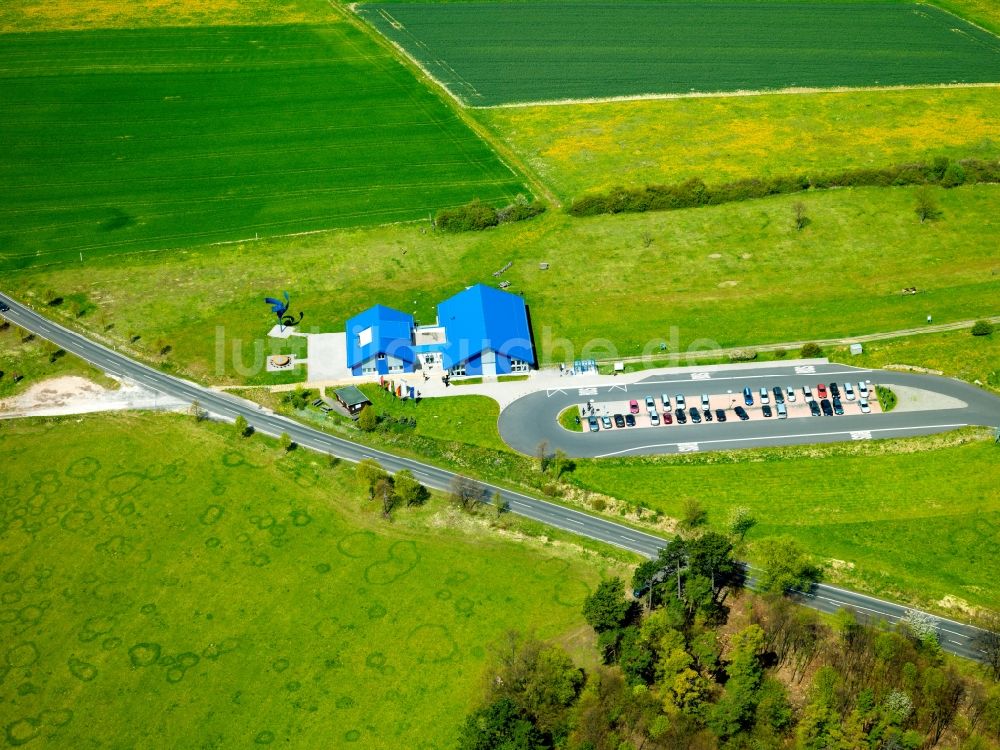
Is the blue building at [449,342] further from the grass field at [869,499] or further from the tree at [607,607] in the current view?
the tree at [607,607]

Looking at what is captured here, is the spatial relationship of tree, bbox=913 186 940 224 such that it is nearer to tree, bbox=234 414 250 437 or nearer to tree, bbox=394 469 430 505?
tree, bbox=394 469 430 505

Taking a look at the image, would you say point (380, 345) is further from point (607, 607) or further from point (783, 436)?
point (783, 436)

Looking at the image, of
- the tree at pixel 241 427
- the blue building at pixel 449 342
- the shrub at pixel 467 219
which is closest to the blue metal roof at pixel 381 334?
the blue building at pixel 449 342

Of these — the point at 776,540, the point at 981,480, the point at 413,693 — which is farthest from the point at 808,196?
Result: the point at 413,693

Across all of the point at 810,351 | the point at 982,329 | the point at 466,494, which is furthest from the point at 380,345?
the point at 982,329

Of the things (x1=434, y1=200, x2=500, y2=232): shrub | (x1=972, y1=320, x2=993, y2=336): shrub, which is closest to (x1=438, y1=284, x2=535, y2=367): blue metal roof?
(x1=434, y1=200, x2=500, y2=232): shrub

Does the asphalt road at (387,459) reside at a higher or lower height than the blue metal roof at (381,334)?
lower

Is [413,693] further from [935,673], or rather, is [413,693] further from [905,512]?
[905,512]

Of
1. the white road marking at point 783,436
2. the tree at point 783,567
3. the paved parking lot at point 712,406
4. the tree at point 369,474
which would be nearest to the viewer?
the tree at point 783,567

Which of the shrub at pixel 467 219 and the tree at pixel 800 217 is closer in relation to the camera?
the shrub at pixel 467 219
